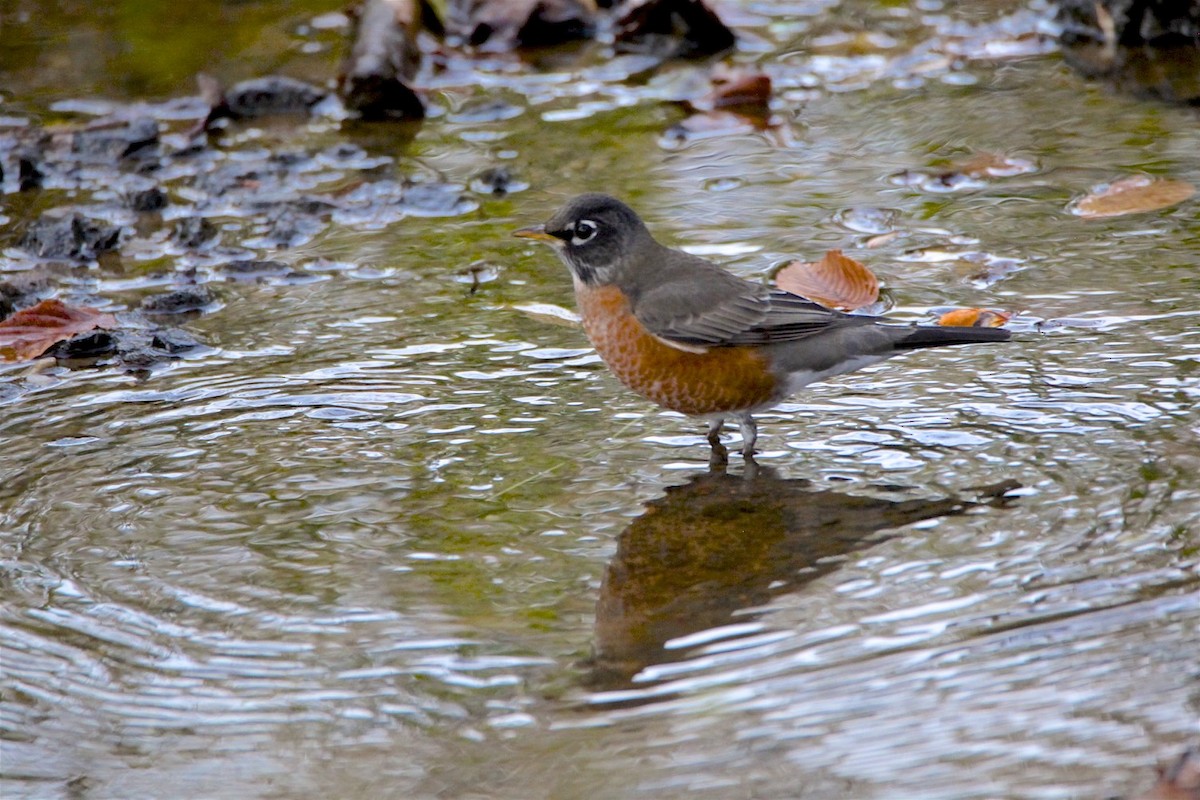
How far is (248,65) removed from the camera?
8.94 m

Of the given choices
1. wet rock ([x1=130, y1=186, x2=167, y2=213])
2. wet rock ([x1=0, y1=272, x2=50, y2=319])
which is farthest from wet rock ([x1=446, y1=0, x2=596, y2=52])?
wet rock ([x1=0, y1=272, x2=50, y2=319])

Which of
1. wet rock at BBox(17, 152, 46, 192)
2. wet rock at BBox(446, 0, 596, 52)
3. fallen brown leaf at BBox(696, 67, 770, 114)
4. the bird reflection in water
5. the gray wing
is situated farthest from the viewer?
wet rock at BBox(446, 0, 596, 52)

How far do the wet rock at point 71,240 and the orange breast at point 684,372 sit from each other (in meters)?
2.88

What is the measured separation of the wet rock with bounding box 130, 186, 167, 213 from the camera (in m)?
7.16

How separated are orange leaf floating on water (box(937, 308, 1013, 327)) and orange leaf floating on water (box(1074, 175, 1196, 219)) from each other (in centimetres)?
112

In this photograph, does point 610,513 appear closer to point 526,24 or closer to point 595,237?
point 595,237

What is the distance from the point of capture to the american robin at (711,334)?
4.89m

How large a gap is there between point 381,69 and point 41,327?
309cm

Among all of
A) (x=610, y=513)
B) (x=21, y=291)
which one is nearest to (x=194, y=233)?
(x=21, y=291)

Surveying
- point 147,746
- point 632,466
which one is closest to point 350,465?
point 632,466

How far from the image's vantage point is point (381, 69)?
26.9ft

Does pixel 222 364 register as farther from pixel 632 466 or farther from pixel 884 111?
pixel 884 111

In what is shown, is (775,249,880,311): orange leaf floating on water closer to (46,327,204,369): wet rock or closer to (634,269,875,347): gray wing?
(634,269,875,347): gray wing

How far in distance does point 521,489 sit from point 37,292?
288cm
